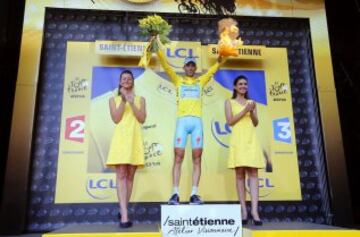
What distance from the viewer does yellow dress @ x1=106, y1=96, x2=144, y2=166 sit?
9.27 ft

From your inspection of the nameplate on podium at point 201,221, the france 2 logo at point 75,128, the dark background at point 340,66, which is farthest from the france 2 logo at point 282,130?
the france 2 logo at point 75,128

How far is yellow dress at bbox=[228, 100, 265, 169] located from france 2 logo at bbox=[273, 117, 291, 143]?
0.83 m

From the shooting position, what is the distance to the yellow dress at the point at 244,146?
302cm

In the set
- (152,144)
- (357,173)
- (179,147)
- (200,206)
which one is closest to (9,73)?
(152,144)

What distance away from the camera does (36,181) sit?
140 inches

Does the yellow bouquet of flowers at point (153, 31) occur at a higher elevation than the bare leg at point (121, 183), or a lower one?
higher

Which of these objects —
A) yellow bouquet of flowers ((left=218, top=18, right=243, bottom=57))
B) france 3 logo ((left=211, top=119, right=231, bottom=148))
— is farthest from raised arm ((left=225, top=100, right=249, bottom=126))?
france 3 logo ((left=211, top=119, right=231, bottom=148))

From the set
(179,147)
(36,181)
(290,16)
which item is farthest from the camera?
(290,16)

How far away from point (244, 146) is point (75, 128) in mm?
1661

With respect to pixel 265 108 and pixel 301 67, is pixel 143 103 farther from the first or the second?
pixel 301 67

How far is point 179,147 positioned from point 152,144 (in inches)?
33.2

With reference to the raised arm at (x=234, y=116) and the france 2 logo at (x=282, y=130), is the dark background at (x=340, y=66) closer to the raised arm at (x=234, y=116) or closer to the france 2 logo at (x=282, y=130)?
the france 2 logo at (x=282, y=130)

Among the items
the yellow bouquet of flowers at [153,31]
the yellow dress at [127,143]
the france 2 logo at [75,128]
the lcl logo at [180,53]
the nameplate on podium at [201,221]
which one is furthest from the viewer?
the lcl logo at [180,53]

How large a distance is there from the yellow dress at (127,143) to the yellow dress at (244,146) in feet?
2.47
